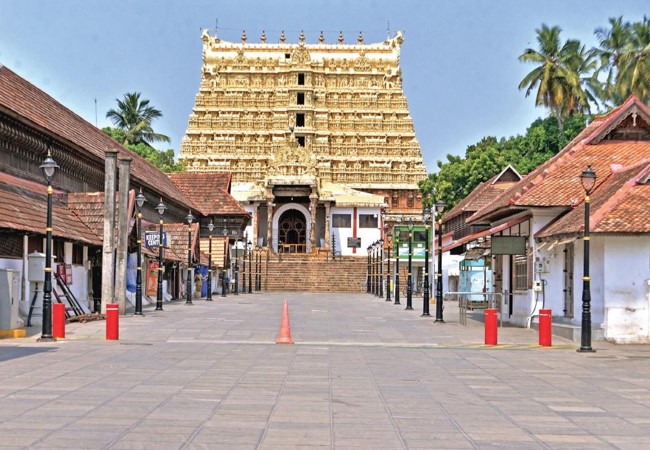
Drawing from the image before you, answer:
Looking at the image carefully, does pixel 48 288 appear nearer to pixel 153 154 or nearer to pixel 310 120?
pixel 153 154

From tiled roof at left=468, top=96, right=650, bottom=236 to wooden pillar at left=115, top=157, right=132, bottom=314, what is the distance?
1166 cm

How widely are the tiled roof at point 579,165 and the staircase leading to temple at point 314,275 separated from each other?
46.9 metres

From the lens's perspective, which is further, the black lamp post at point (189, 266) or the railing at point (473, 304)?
the black lamp post at point (189, 266)

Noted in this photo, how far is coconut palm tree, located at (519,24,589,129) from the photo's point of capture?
7338cm

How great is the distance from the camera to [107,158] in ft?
98.9

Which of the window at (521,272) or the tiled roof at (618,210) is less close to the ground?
the tiled roof at (618,210)

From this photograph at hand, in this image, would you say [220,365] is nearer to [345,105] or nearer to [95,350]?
[95,350]

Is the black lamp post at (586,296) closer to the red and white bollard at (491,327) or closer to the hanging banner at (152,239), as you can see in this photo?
the red and white bollard at (491,327)

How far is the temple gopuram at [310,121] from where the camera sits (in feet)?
323

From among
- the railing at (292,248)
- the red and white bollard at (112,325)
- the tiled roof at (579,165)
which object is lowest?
the red and white bollard at (112,325)

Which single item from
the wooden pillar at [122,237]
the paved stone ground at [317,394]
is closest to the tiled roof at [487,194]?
the wooden pillar at [122,237]

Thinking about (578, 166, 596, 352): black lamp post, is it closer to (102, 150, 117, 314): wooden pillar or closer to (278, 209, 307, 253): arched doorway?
(102, 150, 117, 314): wooden pillar

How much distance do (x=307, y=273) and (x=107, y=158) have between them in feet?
157

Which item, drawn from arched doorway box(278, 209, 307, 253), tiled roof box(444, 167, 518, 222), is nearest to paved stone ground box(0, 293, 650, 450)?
tiled roof box(444, 167, 518, 222)
